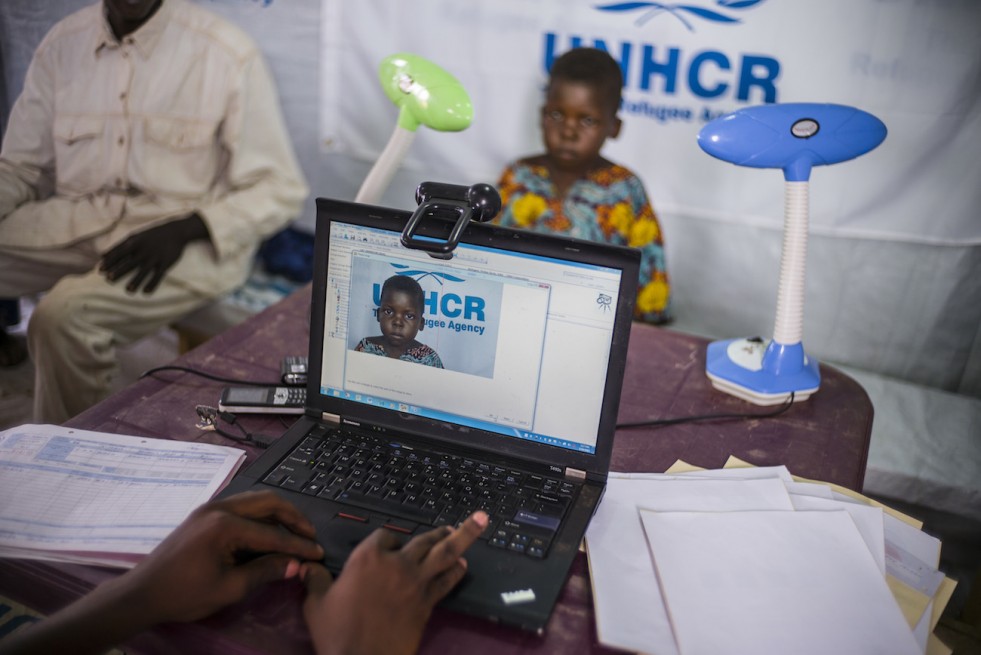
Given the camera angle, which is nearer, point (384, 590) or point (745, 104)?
point (384, 590)

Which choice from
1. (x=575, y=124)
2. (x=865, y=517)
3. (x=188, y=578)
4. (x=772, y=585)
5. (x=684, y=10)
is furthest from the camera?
(x=575, y=124)

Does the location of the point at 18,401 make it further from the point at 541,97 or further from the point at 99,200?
the point at 541,97

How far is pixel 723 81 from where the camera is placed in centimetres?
201

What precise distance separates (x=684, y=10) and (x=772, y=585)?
1.58 metres

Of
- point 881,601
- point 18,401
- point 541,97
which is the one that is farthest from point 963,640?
point 18,401

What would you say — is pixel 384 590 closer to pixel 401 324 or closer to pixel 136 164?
pixel 401 324

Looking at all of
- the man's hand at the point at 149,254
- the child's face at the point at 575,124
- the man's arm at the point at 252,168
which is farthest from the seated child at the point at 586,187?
the man's hand at the point at 149,254

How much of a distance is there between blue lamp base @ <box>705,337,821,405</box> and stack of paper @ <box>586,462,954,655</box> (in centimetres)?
26

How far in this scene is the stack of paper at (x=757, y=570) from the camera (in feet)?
2.60

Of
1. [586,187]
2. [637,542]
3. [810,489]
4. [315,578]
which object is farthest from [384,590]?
[586,187]

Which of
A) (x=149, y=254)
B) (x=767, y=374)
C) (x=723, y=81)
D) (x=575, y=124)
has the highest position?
(x=723, y=81)

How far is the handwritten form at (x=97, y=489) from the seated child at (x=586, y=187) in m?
1.32

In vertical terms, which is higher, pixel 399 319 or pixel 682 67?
pixel 682 67

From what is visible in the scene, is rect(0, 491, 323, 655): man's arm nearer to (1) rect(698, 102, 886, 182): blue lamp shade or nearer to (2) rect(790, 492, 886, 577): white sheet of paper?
(2) rect(790, 492, 886, 577): white sheet of paper
